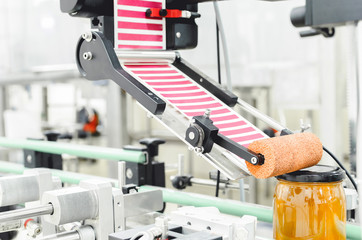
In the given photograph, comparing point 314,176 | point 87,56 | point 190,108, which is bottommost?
point 314,176

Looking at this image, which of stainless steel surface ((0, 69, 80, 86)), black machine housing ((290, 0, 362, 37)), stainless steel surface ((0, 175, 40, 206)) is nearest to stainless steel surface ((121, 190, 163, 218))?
stainless steel surface ((0, 175, 40, 206))

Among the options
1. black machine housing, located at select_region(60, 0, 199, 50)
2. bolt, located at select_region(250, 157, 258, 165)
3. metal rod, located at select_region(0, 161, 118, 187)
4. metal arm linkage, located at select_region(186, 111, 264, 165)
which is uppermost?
black machine housing, located at select_region(60, 0, 199, 50)

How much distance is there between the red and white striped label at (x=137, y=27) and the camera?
0.94 m

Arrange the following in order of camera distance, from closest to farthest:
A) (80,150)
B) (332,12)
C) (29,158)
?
(332,12)
(80,150)
(29,158)

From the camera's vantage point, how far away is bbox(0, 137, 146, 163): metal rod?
50.9 inches

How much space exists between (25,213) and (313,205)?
18.5 inches

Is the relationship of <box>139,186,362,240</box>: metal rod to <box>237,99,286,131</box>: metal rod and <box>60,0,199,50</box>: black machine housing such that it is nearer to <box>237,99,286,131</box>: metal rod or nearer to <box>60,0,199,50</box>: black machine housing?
<box>237,99,286,131</box>: metal rod

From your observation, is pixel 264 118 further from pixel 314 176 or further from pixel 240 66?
pixel 240 66

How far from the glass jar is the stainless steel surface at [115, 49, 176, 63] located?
0.39 metres

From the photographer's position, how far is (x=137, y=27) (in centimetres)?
97

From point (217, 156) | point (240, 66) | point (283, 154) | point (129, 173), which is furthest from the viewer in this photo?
point (240, 66)

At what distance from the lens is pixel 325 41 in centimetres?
279

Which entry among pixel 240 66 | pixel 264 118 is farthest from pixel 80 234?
pixel 240 66

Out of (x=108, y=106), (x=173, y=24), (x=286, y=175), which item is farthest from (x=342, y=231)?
(x=108, y=106)
